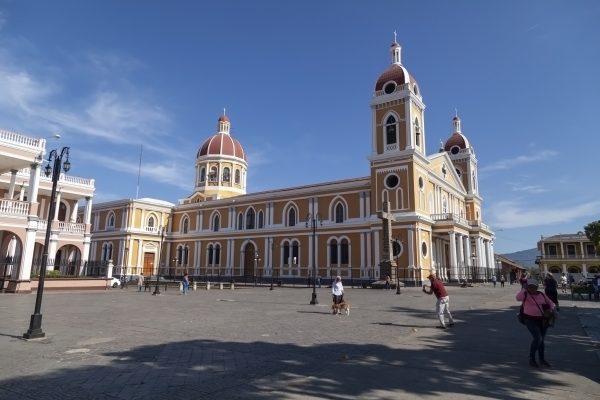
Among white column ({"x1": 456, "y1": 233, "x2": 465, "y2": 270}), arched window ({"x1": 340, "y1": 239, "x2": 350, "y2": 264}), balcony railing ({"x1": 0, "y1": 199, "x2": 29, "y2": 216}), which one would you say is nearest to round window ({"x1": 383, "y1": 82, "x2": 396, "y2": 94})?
arched window ({"x1": 340, "y1": 239, "x2": 350, "y2": 264})

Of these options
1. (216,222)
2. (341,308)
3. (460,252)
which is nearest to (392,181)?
(460,252)

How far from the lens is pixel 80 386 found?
531cm

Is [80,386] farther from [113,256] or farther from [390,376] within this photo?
[113,256]

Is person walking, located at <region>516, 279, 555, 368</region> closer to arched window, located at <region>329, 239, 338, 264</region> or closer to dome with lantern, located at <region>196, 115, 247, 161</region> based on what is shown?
arched window, located at <region>329, 239, 338, 264</region>

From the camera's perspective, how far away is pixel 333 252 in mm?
39125

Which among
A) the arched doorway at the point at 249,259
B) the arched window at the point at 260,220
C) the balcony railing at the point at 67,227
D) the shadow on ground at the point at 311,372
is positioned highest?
the arched window at the point at 260,220

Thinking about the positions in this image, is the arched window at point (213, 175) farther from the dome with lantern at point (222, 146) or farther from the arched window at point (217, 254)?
the arched window at point (217, 254)

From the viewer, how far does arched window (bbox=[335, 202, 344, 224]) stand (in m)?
39.6

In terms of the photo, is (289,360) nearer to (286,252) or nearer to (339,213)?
Answer: (339,213)

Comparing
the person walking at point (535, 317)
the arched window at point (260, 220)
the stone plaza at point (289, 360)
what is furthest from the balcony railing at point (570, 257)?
the person walking at point (535, 317)

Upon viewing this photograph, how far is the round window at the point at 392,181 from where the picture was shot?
115 feet

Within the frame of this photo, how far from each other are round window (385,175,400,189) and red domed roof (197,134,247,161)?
25.5 metres

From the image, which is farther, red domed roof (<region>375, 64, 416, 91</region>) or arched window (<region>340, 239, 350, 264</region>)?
arched window (<region>340, 239, 350, 264</region>)

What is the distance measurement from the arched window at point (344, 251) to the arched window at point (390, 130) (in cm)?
994
